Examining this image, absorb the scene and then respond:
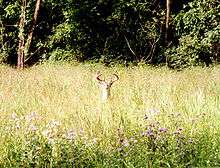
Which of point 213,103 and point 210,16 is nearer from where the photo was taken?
point 213,103

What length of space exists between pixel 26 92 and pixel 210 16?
36.8 feet

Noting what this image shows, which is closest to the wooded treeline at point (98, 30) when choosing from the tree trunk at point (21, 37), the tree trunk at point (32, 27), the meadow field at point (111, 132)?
the tree trunk at point (32, 27)

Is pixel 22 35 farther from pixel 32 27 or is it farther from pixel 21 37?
pixel 32 27

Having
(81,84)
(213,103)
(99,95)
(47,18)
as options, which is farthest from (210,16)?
(213,103)

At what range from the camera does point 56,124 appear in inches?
210

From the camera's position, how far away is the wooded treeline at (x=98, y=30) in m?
20.7

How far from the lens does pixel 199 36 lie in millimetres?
19516

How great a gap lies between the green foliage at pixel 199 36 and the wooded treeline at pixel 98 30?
0.14 meters

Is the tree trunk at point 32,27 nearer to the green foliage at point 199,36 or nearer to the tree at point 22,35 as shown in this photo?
the tree at point 22,35

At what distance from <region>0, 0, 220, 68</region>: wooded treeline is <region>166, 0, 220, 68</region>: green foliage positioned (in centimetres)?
14

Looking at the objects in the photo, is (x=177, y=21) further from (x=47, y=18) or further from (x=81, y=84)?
(x=81, y=84)

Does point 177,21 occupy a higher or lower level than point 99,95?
higher

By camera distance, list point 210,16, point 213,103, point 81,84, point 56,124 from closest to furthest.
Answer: point 56,124, point 213,103, point 81,84, point 210,16

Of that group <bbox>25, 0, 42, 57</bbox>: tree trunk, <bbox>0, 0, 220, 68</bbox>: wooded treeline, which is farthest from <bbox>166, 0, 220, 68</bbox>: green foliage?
<bbox>25, 0, 42, 57</bbox>: tree trunk
